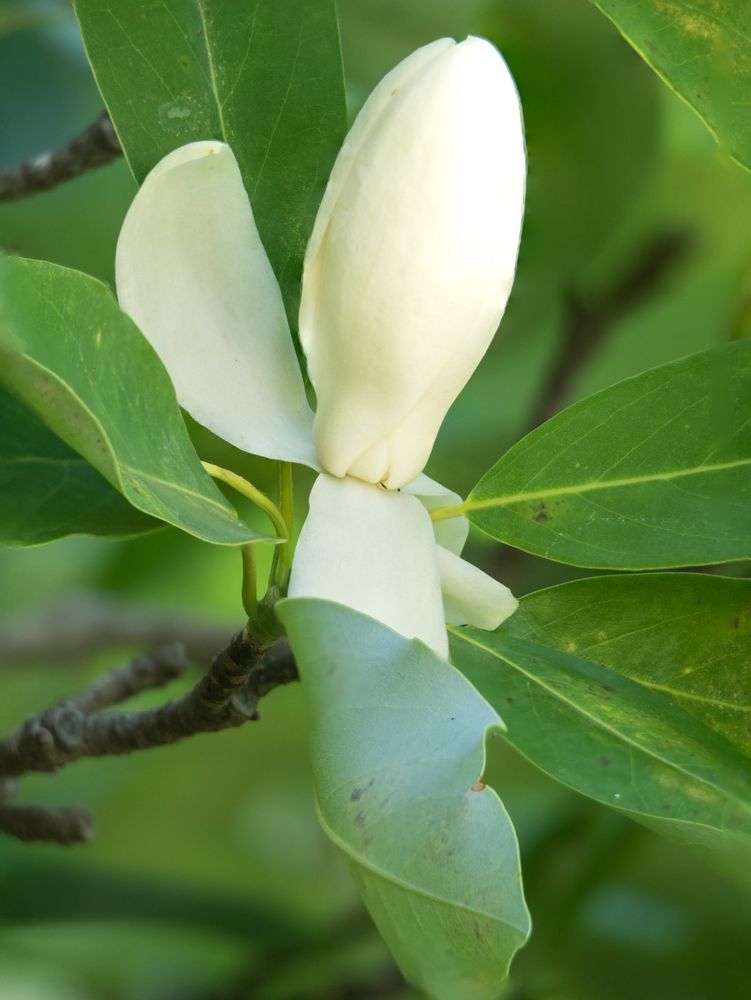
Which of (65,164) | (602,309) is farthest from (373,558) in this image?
(602,309)

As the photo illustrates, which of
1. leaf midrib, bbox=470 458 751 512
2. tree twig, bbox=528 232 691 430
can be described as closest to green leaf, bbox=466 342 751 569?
leaf midrib, bbox=470 458 751 512

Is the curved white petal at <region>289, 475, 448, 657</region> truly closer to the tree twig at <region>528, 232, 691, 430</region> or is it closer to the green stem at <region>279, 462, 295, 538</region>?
the green stem at <region>279, 462, 295, 538</region>

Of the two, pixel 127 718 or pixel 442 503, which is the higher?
pixel 442 503

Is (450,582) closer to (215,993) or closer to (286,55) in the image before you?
(286,55)

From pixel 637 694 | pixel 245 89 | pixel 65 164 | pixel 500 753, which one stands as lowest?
pixel 500 753

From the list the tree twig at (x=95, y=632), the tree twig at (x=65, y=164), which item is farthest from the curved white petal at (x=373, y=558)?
the tree twig at (x=95, y=632)

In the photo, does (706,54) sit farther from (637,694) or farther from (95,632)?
(95,632)

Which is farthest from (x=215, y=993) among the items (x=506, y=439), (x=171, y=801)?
(x=506, y=439)
